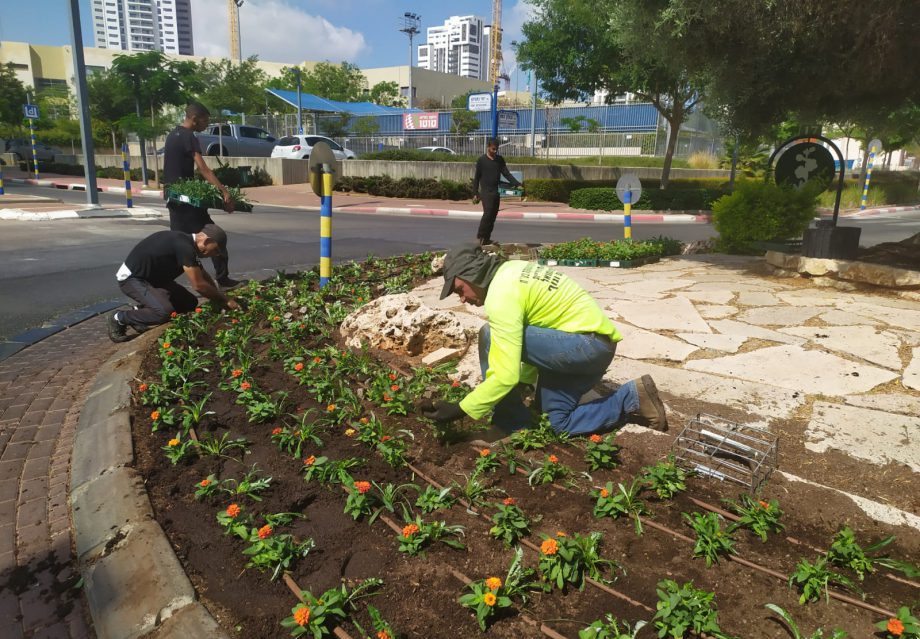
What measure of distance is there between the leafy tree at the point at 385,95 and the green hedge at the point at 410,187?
45077mm

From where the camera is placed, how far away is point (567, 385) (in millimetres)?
3279

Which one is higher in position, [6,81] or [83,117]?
[6,81]

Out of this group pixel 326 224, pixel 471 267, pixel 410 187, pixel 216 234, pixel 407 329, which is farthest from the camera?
pixel 410 187

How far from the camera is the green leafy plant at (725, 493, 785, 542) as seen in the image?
2.43 metres

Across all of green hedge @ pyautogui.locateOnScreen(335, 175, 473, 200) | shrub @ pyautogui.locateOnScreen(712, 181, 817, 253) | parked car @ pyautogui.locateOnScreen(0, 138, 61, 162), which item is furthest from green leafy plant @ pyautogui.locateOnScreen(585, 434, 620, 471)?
parked car @ pyautogui.locateOnScreen(0, 138, 61, 162)

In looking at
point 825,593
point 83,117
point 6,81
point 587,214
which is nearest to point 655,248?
point 825,593

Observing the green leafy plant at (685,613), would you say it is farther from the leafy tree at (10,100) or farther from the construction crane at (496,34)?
the construction crane at (496,34)

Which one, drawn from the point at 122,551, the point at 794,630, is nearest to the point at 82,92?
the point at 122,551

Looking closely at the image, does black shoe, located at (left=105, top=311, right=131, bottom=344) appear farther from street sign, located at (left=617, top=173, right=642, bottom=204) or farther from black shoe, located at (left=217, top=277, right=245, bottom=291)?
street sign, located at (left=617, top=173, right=642, bottom=204)

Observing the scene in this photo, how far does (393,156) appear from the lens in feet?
82.2

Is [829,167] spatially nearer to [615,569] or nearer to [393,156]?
[615,569]

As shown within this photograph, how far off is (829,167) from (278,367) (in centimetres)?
793

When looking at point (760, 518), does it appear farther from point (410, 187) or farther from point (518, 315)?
point (410, 187)

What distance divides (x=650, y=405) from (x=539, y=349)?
70 cm
